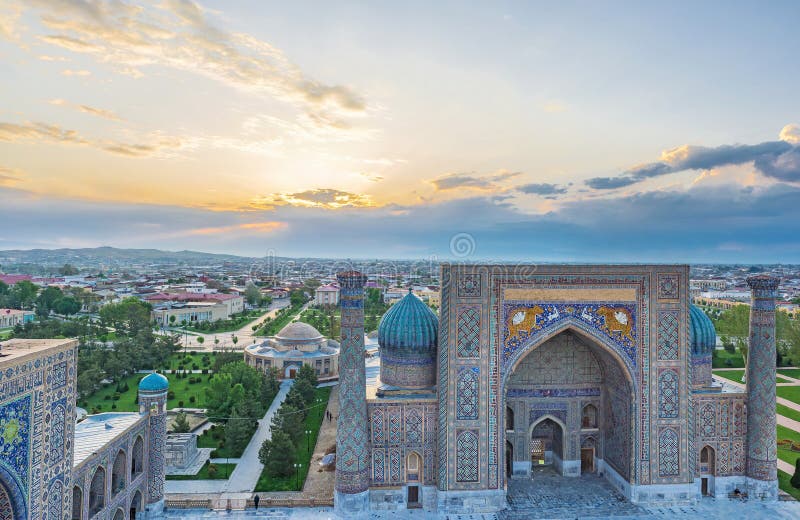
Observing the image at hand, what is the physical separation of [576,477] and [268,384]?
11051 millimetres

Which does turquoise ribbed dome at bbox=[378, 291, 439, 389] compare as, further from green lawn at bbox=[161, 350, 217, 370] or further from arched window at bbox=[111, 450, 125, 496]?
green lawn at bbox=[161, 350, 217, 370]

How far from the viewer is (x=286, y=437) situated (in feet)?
39.7

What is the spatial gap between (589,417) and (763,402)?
3.54 meters

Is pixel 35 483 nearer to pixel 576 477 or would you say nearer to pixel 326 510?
pixel 326 510

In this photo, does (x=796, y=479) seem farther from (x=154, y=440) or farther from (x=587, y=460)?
(x=154, y=440)

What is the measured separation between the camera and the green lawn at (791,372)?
72.1 ft

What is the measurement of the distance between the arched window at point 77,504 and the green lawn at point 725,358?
2556cm

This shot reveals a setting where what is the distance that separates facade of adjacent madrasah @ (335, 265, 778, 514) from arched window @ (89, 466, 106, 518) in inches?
162

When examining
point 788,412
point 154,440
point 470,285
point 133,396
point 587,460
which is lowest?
point 133,396

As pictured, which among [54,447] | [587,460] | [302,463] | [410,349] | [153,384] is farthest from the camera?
[302,463]

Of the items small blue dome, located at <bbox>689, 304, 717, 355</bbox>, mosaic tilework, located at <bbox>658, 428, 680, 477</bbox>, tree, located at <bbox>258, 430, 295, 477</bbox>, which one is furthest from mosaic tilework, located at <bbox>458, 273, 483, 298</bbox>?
tree, located at <bbox>258, 430, 295, 477</bbox>

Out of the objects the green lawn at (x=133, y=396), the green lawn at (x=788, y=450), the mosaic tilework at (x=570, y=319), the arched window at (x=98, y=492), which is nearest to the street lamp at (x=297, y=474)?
the arched window at (x=98, y=492)

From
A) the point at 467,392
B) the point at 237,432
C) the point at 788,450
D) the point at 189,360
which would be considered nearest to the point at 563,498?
the point at 467,392

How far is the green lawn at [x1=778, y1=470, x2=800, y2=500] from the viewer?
437 inches
